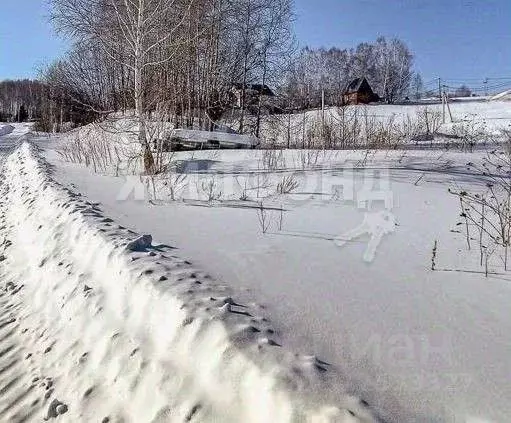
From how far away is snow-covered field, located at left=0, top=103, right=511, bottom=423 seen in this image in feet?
5.16

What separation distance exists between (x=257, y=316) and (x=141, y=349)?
0.58 meters

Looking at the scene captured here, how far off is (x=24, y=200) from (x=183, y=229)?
3260 mm

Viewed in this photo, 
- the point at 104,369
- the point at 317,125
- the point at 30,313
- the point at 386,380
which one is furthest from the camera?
the point at 317,125

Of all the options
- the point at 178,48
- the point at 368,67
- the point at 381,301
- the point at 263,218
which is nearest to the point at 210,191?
the point at 263,218

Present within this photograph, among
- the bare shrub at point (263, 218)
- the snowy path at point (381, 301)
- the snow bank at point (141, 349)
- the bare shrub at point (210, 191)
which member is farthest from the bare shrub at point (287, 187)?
the snow bank at point (141, 349)

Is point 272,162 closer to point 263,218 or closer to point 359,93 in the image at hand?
point 263,218

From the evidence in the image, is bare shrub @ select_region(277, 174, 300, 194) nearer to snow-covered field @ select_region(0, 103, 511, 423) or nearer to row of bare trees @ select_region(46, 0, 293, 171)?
snow-covered field @ select_region(0, 103, 511, 423)

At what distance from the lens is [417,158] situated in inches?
347

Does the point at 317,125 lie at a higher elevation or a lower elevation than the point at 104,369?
higher

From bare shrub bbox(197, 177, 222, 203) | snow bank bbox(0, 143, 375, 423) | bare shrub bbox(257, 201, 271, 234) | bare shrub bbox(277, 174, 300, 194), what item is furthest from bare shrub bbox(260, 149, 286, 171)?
snow bank bbox(0, 143, 375, 423)

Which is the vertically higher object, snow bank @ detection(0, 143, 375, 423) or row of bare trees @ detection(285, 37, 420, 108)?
row of bare trees @ detection(285, 37, 420, 108)

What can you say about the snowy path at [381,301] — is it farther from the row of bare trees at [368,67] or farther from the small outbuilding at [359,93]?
the row of bare trees at [368,67]

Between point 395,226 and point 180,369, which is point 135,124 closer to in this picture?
point 395,226

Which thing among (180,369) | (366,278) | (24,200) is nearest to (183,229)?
(366,278)
